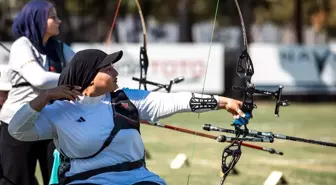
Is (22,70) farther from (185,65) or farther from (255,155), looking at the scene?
(185,65)

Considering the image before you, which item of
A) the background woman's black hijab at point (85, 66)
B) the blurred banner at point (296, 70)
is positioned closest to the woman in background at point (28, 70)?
the background woman's black hijab at point (85, 66)

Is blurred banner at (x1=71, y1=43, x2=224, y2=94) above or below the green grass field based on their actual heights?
below

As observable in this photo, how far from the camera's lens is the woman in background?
7.43m

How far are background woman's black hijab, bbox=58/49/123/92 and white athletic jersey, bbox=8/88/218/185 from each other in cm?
12

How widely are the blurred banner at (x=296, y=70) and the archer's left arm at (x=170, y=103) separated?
18.2 metres

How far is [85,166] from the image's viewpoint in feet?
18.5

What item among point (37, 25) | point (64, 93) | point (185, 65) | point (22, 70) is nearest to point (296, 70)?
point (185, 65)

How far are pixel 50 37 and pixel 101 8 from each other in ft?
130

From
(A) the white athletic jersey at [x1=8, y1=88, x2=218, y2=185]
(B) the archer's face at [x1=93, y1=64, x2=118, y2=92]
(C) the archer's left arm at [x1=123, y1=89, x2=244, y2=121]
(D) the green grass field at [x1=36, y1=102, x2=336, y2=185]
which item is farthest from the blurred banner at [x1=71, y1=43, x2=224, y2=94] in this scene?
(B) the archer's face at [x1=93, y1=64, x2=118, y2=92]

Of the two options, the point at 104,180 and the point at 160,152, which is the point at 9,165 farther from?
the point at 160,152

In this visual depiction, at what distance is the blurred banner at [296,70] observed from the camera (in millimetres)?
24219

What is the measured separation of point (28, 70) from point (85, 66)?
183cm

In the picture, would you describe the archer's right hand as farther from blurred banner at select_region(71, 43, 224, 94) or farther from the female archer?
blurred banner at select_region(71, 43, 224, 94)

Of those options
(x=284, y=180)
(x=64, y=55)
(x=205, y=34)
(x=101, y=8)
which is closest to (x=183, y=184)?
(x=284, y=180)
